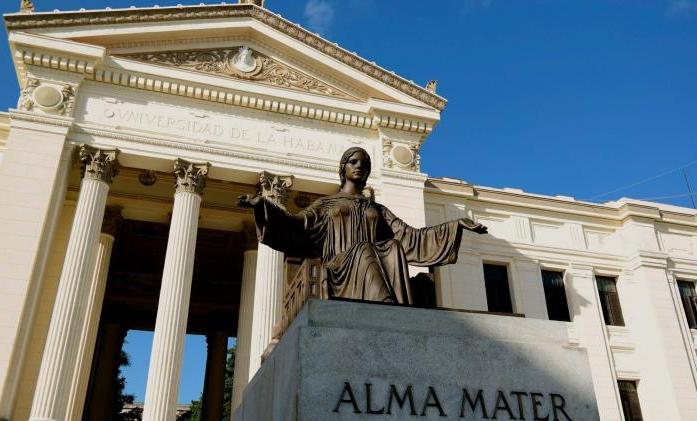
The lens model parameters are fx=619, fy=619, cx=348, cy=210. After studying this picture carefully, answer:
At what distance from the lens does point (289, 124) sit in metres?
19.3

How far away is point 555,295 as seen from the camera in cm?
2189

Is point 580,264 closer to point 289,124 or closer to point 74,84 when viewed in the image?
point 289,124

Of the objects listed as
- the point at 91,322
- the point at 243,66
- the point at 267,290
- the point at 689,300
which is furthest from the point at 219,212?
the point at 689,300

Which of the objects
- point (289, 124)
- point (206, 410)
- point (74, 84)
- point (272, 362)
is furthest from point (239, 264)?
point (272, 362)

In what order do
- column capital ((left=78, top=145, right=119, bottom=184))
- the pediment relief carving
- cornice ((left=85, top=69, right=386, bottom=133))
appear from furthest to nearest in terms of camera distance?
the pediment relief carving
cornice ((left=85, top=69, right=386, bottom=133))
column capital ((left=78, top=145, right=119, bottom=184))

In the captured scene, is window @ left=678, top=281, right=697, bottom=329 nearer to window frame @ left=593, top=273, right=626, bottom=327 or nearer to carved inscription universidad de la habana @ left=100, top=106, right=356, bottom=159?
window frame @ left=593, top=273, right=626, bottom=327

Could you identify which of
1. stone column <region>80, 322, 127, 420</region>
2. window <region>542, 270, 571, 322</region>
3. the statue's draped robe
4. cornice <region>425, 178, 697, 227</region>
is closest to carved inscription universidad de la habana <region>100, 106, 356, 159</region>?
cornice <region>425, 178, 697, 227</region>

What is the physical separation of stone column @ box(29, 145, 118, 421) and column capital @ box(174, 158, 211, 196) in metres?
1.74

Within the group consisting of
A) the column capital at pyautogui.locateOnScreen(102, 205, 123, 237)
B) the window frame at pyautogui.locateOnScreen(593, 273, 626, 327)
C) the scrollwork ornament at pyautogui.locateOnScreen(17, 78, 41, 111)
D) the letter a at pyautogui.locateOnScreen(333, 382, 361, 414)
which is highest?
the scrollwork ornament at pyautogui.locateOnScreen(17, 78, 41, 111)

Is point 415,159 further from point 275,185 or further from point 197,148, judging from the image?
point 197,148

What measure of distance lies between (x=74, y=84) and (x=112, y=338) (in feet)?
35.6

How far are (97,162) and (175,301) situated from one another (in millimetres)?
4475

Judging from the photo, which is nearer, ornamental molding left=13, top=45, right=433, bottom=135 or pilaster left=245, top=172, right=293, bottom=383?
pilaster left=245, top=172, right=293, bottom=383

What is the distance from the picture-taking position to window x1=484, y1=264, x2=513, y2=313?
21.1 m
